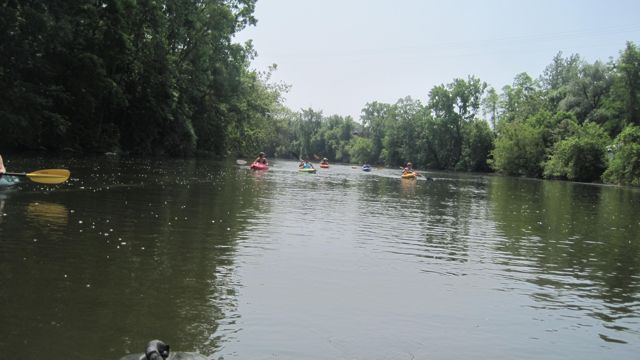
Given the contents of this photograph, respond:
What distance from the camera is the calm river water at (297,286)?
6891 millimetres

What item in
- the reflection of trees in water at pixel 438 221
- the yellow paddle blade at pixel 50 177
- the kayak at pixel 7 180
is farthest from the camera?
the yellow paddle blade at pixel 50 177

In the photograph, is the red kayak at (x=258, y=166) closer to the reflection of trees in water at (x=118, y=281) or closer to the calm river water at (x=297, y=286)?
the calm river water at (x=297, y=286)

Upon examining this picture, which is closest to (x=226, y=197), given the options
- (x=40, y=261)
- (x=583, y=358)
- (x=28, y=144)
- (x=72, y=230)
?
(x=72, y=230)

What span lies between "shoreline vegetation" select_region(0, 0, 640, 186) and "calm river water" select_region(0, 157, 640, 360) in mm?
28156

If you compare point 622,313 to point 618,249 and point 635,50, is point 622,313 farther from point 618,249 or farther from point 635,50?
point 635,50

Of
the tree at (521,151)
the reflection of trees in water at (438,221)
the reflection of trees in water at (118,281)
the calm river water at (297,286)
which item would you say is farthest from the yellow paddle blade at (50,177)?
the tree at (521,151)

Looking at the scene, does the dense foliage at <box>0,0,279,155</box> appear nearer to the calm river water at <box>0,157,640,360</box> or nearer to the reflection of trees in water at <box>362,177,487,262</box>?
the calm river water at <box>0,157,640,360</box>

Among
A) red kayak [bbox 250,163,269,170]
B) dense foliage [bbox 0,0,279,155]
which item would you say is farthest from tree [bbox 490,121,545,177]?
red kayak [bbox 250,163,269,170]

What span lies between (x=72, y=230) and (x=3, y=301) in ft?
18.6

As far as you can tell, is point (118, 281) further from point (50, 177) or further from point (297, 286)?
point (50, 177)

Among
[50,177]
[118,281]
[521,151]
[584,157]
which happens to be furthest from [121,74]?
[521,151]

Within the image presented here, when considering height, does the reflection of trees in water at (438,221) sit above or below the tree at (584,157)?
below

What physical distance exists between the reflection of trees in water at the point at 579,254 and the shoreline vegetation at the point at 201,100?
113 ft

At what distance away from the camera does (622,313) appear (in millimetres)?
9109
